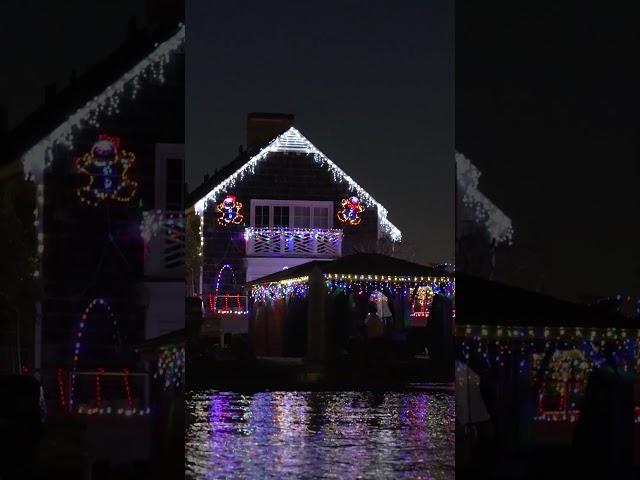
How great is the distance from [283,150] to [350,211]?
2133mm

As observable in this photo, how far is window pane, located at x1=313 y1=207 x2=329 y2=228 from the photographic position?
87.9ft

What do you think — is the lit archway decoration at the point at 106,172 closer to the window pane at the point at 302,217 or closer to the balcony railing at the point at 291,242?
the balcony railing at the point at 291,242

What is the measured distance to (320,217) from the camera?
26.9m

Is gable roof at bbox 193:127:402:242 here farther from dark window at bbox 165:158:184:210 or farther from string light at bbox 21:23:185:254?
dark window at bbox 165:158:184:210

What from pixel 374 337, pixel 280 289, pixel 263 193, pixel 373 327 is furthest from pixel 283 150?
pixel 374 337

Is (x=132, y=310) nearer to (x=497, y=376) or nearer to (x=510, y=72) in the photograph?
(x=497, y=376)

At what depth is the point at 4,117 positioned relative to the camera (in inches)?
214

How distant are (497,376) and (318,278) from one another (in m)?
13.7

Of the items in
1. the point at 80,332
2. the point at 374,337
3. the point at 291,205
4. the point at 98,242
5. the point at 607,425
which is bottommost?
the point at 607,425

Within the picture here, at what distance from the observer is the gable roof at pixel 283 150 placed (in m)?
26.6

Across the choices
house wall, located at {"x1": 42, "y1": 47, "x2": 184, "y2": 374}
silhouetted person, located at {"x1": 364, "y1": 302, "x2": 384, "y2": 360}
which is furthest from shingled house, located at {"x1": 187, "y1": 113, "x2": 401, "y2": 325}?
house wall, located at {"x1": 42, "y1": 47, "x2": 184, "y2": 374}

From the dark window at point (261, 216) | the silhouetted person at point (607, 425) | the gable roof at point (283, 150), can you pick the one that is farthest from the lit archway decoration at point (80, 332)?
the dark window at point (261, 216)

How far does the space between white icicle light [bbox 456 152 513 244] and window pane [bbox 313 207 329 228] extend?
68.3 feet

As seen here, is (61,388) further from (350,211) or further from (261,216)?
(350,211)
